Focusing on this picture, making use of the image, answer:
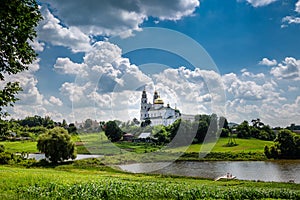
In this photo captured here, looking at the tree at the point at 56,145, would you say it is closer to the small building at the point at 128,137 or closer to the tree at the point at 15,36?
the small building at the point at 128,137

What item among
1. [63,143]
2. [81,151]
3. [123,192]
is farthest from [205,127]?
[123,192]

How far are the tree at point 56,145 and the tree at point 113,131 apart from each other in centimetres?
1030

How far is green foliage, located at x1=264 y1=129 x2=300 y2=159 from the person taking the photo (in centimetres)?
6656

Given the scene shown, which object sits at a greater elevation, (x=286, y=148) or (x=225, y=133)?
(x=225, y=133)

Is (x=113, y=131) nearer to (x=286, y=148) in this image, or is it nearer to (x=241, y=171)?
(x=241, y=171)

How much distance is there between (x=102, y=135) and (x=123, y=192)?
49.0m

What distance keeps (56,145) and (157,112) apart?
4902cm

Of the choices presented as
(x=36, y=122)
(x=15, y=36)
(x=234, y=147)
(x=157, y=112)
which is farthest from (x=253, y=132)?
(x=15, y=36)

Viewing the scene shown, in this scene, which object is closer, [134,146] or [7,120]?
[7,120]

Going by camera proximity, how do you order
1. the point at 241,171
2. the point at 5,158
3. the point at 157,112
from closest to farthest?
the point at 5,158 < the point at 241,171 < the point at 157,112

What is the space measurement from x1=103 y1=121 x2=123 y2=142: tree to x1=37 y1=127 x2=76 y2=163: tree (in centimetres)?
1030

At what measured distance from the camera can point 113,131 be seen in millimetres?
61875

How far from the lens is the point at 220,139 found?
326 feet

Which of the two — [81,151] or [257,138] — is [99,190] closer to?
[81,151]
